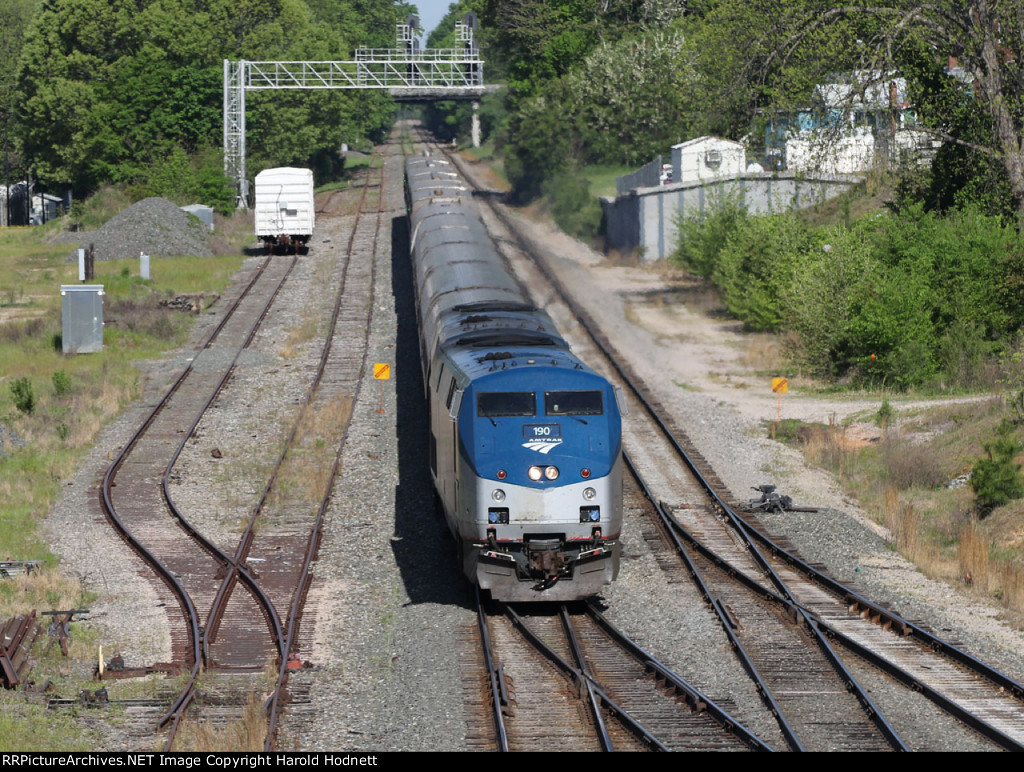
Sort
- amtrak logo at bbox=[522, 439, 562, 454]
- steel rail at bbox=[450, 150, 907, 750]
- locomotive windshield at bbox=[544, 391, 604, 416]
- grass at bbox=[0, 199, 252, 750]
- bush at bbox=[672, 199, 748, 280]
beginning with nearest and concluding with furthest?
steel rail at bbox=[450, 150, 907, 750], grass at bbox=[0, 199, 252, 750], amtrak logo at bbox=[522, 439, 562, 454], locomotive windshield at bbox=[544, 391, 604, 416], bush at bbox=[672, 199, 748, 280]

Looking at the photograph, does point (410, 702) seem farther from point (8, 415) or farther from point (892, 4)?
point (892, 4)

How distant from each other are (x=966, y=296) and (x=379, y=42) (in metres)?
126

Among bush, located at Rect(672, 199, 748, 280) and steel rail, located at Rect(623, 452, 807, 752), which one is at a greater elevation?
bush, located at Rect(672, 199, 748, 280)

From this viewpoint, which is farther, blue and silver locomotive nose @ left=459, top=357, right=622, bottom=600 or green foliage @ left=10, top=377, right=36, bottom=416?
green foliage @ left=10, top=377, right=36, bottom=416

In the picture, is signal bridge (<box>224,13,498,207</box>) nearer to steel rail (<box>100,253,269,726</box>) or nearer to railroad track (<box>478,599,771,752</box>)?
steel rail (<box>100,253,269,726</box>)

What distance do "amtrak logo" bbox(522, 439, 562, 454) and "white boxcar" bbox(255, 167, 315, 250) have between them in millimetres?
37593

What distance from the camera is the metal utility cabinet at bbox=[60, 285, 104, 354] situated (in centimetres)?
3616

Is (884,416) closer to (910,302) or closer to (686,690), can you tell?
(910,302)

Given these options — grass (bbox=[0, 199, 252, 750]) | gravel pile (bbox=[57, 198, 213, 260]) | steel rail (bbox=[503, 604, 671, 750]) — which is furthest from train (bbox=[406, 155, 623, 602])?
gravel pile (bbox=[57, 198, 213, 260])

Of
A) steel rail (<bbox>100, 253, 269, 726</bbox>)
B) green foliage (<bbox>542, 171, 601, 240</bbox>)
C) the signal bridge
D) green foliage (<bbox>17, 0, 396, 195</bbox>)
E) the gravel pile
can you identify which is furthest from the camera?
green foliage (<bbox>17, 0, 396, 195</bbox>)

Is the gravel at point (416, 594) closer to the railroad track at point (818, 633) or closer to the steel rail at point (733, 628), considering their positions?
the steel rail at point (733, 628)

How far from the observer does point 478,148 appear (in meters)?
117

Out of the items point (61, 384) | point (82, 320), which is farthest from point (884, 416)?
→ point (82, 320)

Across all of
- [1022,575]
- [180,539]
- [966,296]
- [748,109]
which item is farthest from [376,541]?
[748,109]
